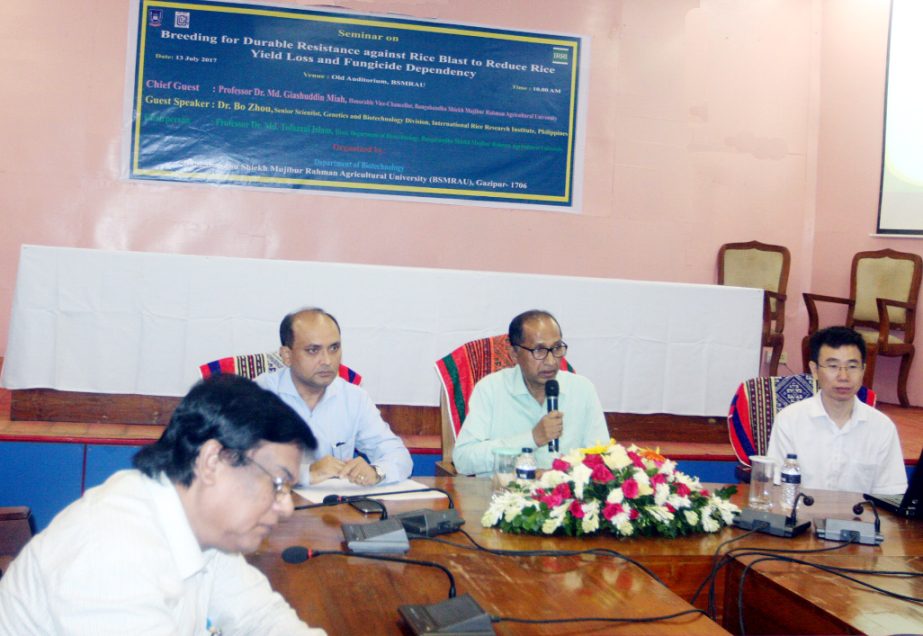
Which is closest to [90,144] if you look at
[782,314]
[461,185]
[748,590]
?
[461,185]

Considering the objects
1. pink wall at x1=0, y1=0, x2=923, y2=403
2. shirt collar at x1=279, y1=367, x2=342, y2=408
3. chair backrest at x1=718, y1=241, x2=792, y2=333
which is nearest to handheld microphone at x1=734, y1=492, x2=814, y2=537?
shirt collar at x1=279, y1=367, x2=342, y2=408

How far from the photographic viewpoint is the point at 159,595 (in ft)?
3.37

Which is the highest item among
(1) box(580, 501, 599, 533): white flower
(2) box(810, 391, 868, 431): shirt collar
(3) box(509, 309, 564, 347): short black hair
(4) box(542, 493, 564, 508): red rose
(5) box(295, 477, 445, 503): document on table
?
(3) box(509, 309, 564, 347): short black hair

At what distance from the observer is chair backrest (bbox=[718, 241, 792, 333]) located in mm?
6125

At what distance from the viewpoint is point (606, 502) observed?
1768 millimetres

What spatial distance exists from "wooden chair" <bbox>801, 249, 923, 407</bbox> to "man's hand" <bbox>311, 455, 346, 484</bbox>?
4.20 m

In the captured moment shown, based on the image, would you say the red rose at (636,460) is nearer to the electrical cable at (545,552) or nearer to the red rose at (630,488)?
the red rose at (630,488)

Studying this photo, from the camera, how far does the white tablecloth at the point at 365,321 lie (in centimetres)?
375

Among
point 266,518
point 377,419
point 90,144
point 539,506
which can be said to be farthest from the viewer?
point 90,144

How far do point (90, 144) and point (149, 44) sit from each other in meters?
0.73

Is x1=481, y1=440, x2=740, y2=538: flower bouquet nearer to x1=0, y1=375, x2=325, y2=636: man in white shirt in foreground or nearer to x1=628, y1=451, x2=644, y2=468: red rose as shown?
x1=628, y1=451, x2=644, y2=468: red rose

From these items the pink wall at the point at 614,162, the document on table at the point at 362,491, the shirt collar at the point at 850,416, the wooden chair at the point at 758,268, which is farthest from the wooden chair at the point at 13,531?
the wooden chair at the point at 758,268

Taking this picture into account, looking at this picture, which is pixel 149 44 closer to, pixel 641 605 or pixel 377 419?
pixel 377 419

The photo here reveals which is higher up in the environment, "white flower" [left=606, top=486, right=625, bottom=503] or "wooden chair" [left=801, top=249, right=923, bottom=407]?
"wooden chair" [left=801, top=249, right=923, bottom=407]
